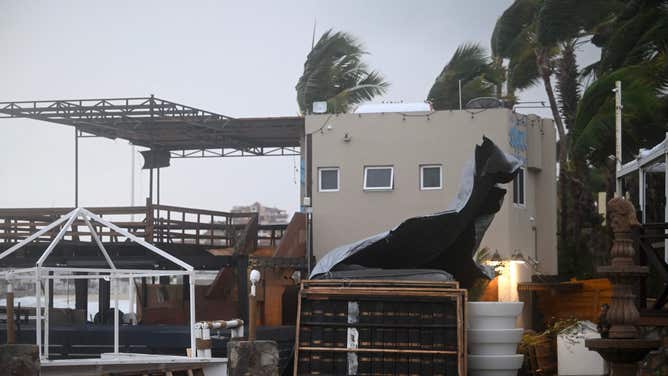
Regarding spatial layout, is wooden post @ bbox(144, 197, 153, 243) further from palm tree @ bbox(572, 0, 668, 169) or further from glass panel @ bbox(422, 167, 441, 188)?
palm tree @ bbox(572, 0, 668, 169)

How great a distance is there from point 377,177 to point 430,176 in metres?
1.38

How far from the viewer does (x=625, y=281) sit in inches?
545

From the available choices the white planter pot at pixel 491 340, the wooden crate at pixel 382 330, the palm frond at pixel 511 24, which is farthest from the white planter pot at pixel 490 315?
the palm frond at pixel 511 24

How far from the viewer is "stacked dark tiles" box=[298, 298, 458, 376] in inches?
744

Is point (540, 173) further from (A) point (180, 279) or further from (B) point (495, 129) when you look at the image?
(A) point (180, 279)

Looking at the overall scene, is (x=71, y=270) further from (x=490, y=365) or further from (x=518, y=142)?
(x=518, y=142)

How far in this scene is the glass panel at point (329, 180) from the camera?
30.9 m

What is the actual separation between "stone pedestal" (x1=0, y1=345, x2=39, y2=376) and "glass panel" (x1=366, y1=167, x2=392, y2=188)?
52.3ft

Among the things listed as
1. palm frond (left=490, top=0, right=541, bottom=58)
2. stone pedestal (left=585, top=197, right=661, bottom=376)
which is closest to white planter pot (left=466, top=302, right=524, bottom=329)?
stone pedestal (left=585, top=197, right=661, bottom=376)

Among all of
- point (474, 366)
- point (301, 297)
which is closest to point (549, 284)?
point (474, 366)

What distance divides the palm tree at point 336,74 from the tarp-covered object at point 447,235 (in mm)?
19498

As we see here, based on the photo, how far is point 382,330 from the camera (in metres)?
19.2

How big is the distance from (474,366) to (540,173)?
1347 cm

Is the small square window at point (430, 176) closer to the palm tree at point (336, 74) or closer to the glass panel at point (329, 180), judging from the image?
the glass panel at point (329, 180)
